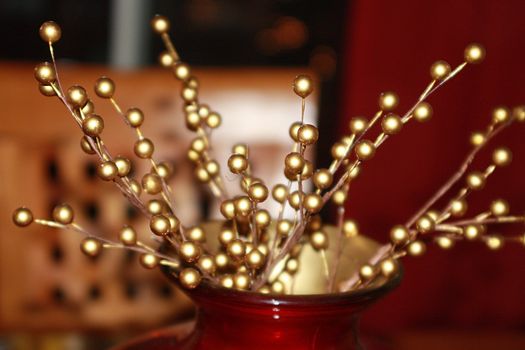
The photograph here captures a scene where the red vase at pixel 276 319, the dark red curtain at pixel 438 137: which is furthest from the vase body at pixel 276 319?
the dark red curtain at pixel 438 137

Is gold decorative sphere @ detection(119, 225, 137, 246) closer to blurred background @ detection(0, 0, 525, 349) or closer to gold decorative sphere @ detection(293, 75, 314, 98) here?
gold decorative sphere @ detection(293, 75, 314, 98)

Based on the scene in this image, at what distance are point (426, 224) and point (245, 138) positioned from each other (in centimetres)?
73

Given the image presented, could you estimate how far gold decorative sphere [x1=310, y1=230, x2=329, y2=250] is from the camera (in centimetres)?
59

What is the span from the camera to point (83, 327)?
3.93ft

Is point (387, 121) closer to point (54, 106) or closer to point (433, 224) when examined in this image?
point (433, 224)

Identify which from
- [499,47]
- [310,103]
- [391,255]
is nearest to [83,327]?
[310,103]

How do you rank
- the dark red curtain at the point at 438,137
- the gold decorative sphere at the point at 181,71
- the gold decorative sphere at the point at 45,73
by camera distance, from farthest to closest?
the dark red curtain at the point at 438,137, the gold decorative sphere at the point at 181,71, the gold decorative sphere at the point at 45,73

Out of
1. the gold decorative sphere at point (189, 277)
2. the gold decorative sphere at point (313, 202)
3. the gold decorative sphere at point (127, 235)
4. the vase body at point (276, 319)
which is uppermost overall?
the gold decorative sphere at point (313, 202)

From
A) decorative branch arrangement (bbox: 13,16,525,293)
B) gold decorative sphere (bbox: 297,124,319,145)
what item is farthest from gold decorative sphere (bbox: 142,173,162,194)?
gold decorative sphere (bbox: 297,124,319,145)

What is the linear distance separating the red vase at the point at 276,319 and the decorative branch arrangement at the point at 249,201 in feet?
0.07

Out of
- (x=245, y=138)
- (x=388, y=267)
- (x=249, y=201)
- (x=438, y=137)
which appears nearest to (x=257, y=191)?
(x=249, y=201)

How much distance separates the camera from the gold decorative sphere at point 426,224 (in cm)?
53

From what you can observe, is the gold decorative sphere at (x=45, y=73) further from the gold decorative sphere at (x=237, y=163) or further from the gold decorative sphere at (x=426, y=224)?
the gold decorative sphere at (x=426, y=224)

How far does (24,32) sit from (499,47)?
188 centimetres
